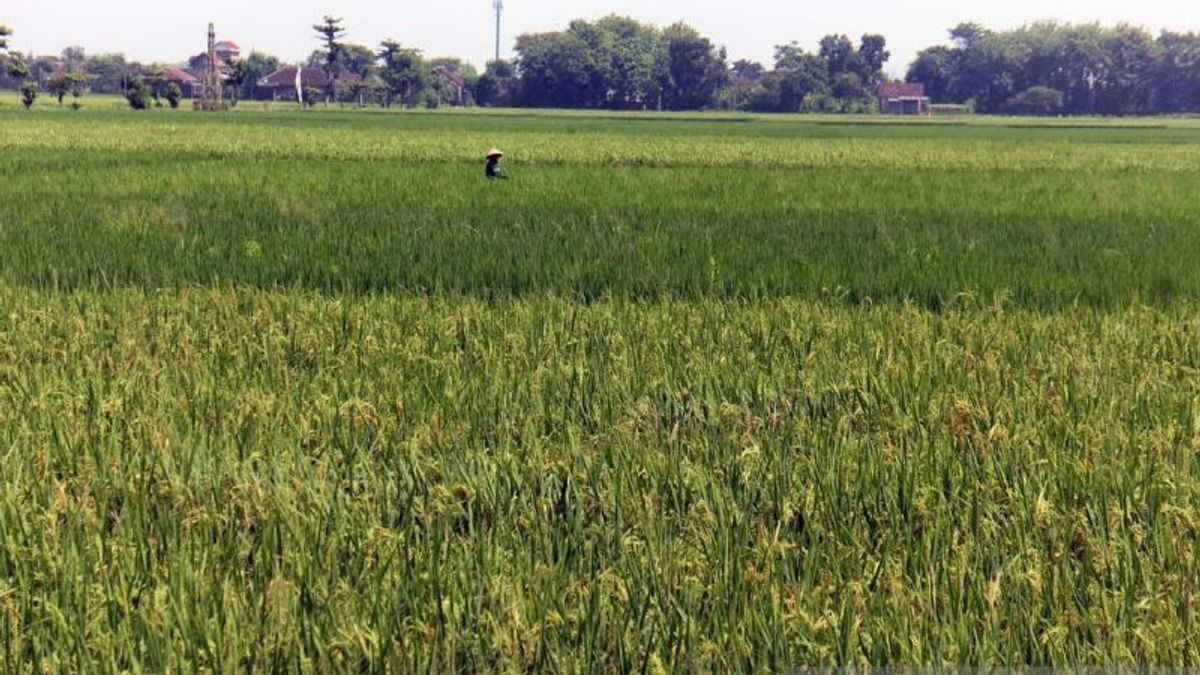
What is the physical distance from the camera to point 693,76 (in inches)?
4619

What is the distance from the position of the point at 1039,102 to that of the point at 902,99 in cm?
1453

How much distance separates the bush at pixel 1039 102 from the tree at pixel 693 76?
31534mm

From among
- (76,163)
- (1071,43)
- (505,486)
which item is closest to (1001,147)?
(76,163)

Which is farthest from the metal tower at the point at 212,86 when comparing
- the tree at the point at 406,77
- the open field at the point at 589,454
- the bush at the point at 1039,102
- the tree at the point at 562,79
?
the bush at the point at 1039,102

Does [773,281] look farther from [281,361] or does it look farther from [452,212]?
[452,212]

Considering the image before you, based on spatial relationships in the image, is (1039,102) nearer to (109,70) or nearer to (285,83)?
(285,83)

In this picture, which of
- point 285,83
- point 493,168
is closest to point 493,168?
point 493,168

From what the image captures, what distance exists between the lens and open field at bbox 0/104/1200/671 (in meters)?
1.98

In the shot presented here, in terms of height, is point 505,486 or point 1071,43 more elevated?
point 1071,43

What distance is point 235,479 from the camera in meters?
2.73

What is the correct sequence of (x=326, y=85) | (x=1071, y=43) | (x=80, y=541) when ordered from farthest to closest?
(x=1071, y=43), (x=326, y=85), (x=80, y=541)

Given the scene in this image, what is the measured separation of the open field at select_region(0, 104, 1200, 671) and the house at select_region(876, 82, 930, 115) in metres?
114

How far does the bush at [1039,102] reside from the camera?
10762 cm

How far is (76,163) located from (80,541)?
1598 centimetres
